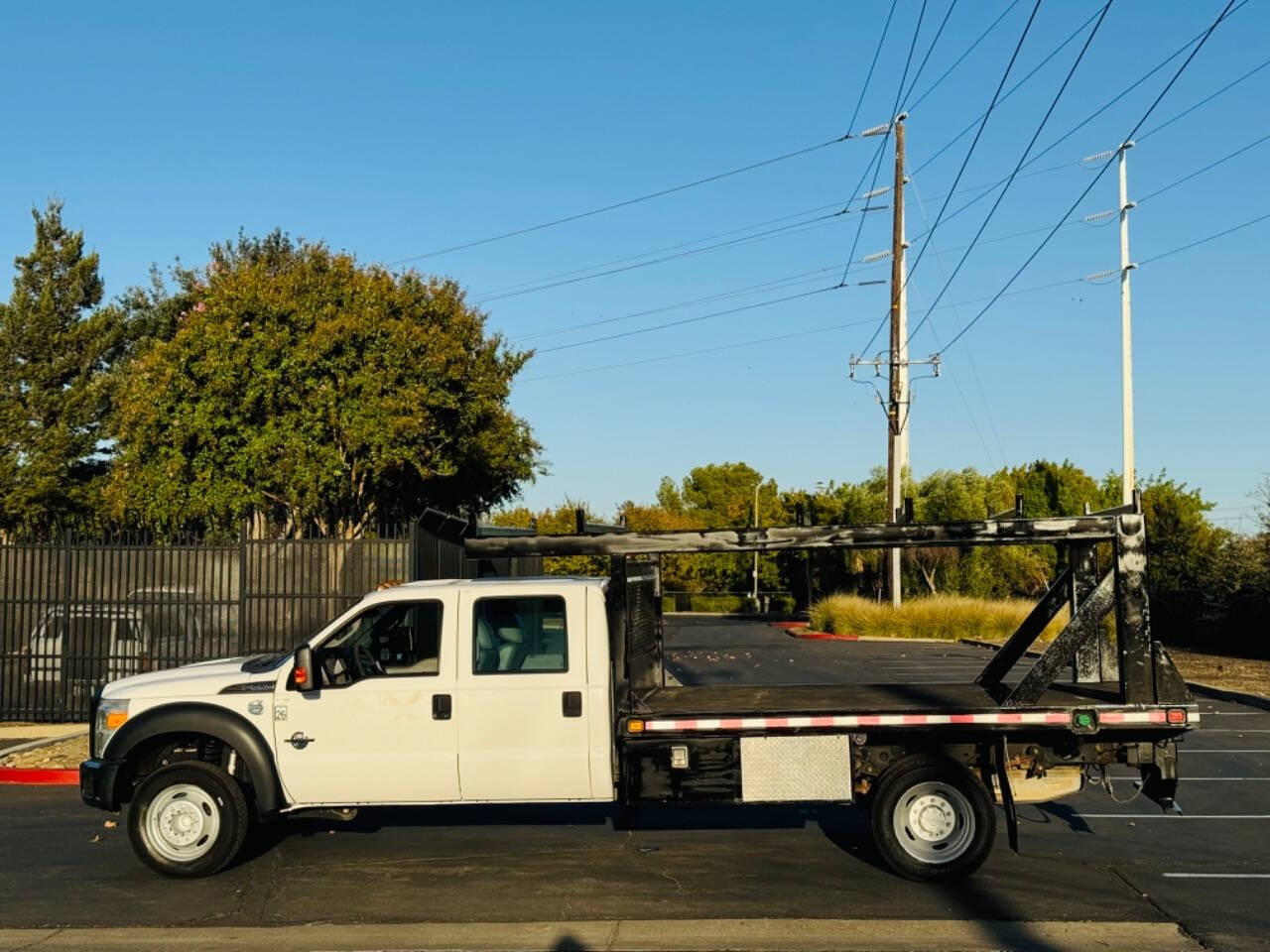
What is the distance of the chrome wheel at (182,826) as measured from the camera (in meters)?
8.80

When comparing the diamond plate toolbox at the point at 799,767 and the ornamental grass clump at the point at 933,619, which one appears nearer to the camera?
the diamond plate toolbox at the point at 799,767

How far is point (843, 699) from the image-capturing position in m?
9.45

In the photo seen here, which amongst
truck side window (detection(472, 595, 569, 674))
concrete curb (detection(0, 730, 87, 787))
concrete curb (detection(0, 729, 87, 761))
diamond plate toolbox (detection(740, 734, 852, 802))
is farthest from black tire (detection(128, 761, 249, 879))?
concrete curb (detection(0, 729, 87, 761))

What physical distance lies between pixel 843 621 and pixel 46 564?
25234 mm

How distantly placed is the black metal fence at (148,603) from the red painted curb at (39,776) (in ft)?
13.0

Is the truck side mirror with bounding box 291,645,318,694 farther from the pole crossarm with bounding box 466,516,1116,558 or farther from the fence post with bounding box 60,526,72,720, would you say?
the fence post with bounding box 60,526,72,720

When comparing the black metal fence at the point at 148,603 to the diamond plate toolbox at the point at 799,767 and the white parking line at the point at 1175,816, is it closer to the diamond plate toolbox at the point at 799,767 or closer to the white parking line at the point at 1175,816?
the white parking line at the point at 1175,816

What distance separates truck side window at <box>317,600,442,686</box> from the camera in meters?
8.84

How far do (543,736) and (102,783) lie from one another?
3057 millimetres

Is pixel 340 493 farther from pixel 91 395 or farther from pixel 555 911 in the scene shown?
pixel 555 911

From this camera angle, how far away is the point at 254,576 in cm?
1795

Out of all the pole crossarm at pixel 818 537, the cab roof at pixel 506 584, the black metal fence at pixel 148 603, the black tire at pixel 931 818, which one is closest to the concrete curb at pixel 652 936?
the black tire at pixel 931 818

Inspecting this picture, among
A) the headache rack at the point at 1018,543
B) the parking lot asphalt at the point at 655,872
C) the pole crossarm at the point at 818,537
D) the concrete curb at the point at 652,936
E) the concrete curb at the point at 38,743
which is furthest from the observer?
the concrete curb at the point at 38,743

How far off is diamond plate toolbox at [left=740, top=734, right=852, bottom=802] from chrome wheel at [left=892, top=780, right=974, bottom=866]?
39 cm
